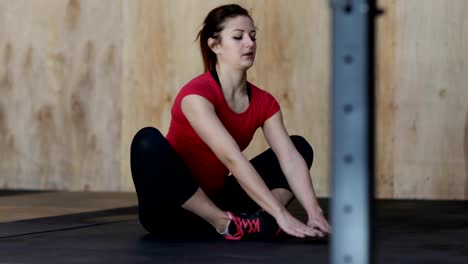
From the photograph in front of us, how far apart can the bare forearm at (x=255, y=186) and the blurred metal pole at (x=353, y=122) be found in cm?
164

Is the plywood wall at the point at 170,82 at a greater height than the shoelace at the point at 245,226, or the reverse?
the plywood wall at the point at 170,82

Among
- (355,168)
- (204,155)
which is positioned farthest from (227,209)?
(355,168)

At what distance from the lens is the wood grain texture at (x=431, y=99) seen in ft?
15.8

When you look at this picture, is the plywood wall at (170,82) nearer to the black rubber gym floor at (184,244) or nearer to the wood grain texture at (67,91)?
the wood grain texture at (67,91)

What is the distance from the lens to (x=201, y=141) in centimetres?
335

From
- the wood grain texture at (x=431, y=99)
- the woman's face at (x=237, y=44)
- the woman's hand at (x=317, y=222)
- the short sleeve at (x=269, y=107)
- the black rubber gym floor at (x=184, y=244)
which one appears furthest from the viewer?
the wood grain texture at (x=431, y=99)

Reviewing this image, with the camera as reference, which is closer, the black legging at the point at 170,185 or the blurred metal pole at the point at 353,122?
Result: the blurred metal pole at the point at 353,122

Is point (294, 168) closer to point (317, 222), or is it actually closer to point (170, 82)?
point (317, 222)

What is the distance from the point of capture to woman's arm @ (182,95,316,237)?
309 centimetres

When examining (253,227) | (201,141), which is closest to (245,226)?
(253,227)

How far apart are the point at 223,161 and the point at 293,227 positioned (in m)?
0.29

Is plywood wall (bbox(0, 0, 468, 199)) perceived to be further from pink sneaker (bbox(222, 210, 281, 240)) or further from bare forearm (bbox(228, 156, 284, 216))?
bare forearm (bbox(228, 156, 284, 216))

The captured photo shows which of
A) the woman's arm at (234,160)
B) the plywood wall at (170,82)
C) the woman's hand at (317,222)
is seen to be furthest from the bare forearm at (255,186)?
the plywood wall at (170,82)

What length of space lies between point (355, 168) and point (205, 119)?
176cm
